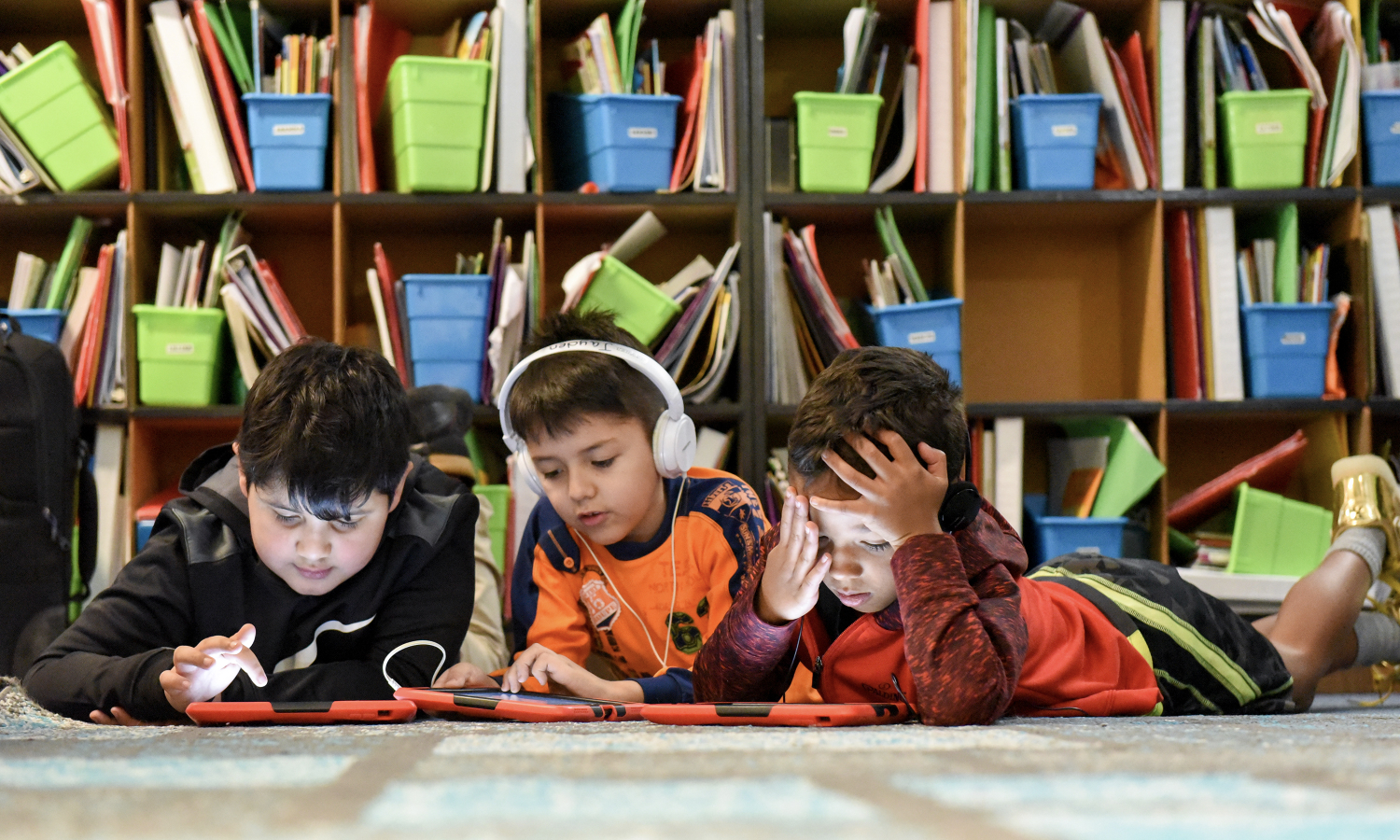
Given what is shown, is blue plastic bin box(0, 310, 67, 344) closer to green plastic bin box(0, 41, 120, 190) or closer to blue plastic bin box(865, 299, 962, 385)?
green plastic bin box(0, 41, 120, 190)

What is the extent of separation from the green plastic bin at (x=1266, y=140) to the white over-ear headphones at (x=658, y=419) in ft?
4.88

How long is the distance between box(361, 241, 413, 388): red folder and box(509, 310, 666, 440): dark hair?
740 millimetres

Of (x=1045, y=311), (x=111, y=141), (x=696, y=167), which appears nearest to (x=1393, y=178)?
(x=1045, y=311)

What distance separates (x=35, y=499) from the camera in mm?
1874

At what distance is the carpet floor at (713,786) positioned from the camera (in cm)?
41

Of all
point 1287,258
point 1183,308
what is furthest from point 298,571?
point 1287,258

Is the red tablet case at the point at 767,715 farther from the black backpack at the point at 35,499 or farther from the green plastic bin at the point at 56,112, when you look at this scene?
the green plastic bin at the point at 56,112

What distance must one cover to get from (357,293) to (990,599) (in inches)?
73.9

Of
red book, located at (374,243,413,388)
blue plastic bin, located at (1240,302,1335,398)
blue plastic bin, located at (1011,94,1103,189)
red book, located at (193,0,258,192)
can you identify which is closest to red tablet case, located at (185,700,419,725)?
red book, located at (374,243,413,388)

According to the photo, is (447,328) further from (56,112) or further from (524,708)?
(524,708)

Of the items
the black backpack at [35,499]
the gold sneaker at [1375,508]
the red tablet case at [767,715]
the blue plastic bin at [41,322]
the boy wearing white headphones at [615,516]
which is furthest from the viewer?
the blue plastic bin at [41,322]

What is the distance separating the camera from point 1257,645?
1454 millimetres

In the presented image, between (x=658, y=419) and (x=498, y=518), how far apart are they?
780 millimetres

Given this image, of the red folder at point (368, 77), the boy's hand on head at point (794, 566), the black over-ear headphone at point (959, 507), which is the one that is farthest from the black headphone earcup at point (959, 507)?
the red folder at point (368, 77)
